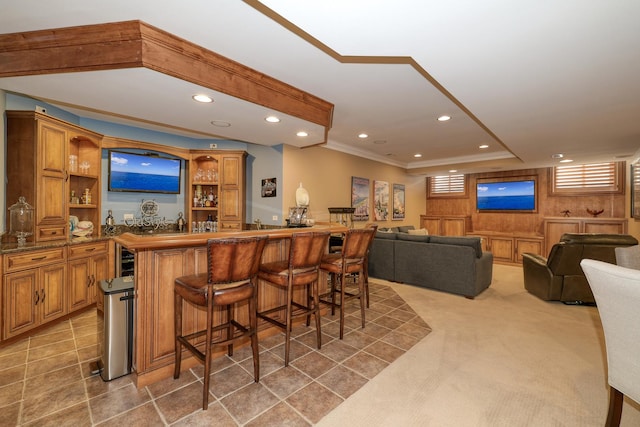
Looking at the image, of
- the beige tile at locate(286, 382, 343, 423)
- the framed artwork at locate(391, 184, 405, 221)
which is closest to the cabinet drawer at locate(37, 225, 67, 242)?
the beige tile at locate(286, 382, 343, 423)

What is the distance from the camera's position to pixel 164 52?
82.0 inches

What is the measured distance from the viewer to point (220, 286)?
6.24 ft

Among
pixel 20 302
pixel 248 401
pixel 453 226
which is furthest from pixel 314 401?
pixel 453 226

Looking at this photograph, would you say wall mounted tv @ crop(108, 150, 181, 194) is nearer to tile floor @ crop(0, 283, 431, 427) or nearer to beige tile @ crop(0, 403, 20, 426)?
tile floor @ crop(0, 283, 431, 427)

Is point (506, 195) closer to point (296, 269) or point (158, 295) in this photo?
point (296, 269)

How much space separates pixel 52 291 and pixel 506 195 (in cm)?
880

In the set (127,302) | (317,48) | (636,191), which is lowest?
(127,302)

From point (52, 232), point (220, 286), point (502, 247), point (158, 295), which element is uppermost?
point (52, 232)

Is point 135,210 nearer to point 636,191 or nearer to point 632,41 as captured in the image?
point 632,41

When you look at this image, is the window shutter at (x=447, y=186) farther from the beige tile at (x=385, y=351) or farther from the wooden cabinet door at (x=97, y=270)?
the wooden cabinet door at (x=97, y=270)

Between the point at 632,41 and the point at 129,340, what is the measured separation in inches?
158

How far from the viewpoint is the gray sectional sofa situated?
4086 millimetres

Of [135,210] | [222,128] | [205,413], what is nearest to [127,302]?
[205,413]

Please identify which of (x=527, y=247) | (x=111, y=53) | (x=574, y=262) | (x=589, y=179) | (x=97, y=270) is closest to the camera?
(x=111, y=53)
